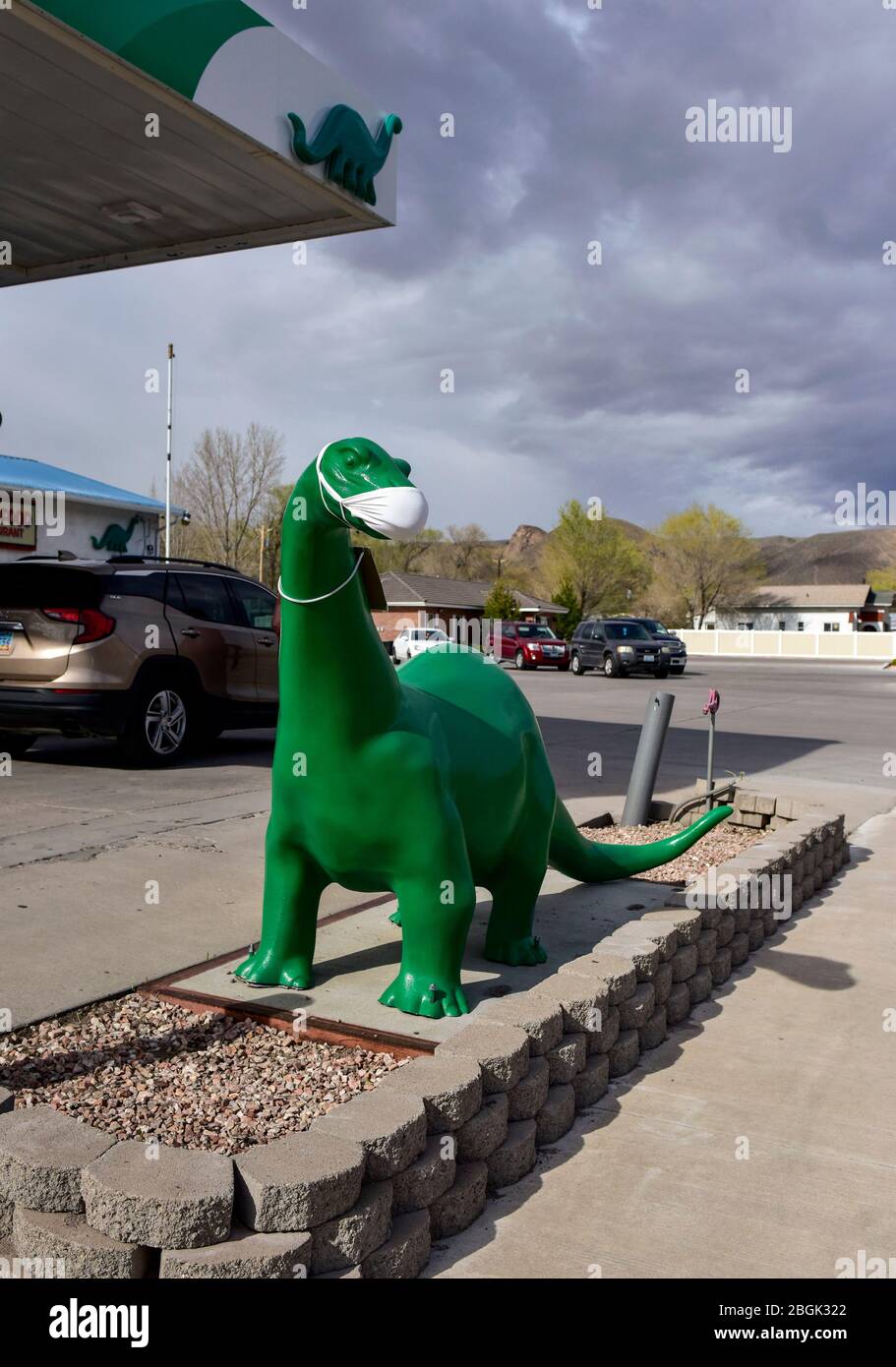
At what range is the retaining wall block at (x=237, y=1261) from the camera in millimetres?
2262

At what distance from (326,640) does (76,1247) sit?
1759mm

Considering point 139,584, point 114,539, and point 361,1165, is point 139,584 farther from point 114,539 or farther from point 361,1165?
point 114,539

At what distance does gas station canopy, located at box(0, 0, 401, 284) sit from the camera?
20.4ft

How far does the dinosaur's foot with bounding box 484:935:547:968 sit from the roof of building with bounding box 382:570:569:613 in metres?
48.3

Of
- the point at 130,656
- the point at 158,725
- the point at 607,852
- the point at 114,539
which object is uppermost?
the point at 114,539

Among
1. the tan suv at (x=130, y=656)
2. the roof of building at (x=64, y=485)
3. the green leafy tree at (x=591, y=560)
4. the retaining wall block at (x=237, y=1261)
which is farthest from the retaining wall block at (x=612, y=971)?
the green leafy tree at (x=591, y=560)

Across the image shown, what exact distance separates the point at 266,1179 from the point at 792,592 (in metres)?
93.3

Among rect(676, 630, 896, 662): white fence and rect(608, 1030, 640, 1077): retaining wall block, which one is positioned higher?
rect(676, 630, 896, 662): white fence

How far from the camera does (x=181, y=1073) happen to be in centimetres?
340

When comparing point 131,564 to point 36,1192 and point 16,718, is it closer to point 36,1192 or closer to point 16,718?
point 16,718

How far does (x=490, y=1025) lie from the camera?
3250mm

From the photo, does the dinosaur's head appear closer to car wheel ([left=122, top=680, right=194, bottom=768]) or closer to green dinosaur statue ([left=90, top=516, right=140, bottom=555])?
car wheel ([left=122, top=680, right=194, bottom=768])

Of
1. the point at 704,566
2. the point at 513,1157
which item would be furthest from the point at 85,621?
the point at 704,566

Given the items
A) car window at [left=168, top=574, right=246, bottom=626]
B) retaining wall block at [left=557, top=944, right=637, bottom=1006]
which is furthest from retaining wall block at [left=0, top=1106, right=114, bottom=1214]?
car window at [left=168, top=574, right=246, bottom=626]
